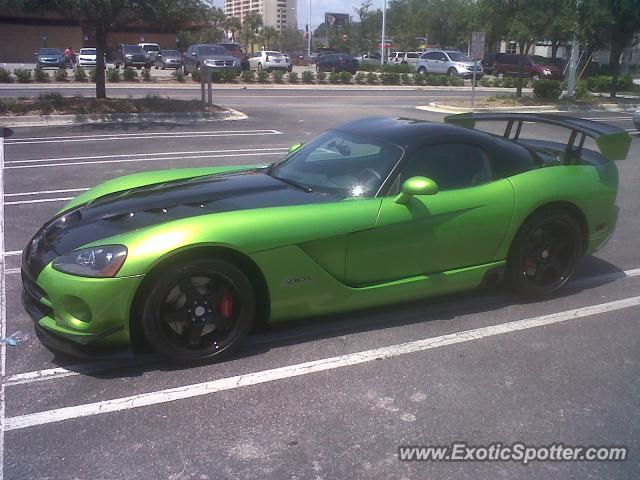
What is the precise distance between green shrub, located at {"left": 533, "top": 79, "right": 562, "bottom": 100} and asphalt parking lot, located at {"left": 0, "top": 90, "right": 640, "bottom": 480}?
19.9 metres

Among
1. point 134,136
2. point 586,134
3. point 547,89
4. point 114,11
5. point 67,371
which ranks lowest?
point 67,371

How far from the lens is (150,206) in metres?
4.00

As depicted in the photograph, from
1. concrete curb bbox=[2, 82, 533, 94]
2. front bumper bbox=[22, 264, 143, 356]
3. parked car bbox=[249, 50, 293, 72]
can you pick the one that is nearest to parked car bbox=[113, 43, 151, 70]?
parked car bbox=[249, 50, 293, 72]

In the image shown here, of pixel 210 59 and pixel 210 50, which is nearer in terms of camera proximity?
pixel 210 59

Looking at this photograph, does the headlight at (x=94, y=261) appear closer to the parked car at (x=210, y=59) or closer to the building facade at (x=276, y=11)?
the parked car at (x=210, y=59)

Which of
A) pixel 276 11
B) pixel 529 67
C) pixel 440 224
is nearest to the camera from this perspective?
pixel 440 224

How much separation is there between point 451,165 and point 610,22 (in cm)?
2083

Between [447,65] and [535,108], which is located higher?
[447,65]

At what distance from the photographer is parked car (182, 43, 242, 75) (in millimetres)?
31730

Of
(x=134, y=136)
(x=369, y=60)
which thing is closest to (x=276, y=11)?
(x=369, y=60)

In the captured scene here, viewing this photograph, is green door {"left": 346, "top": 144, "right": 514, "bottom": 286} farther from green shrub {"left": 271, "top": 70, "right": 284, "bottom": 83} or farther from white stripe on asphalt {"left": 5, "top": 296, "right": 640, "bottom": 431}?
green shrub {"left": 271, "top": 70, "right": 284, "bottom": 83}

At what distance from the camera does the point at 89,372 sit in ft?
11.8

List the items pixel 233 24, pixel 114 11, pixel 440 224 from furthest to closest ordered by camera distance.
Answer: pixel 233 24
pixel 114 11
pixel 440 224

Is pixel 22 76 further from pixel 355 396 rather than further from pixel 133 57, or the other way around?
pixel 355 396
